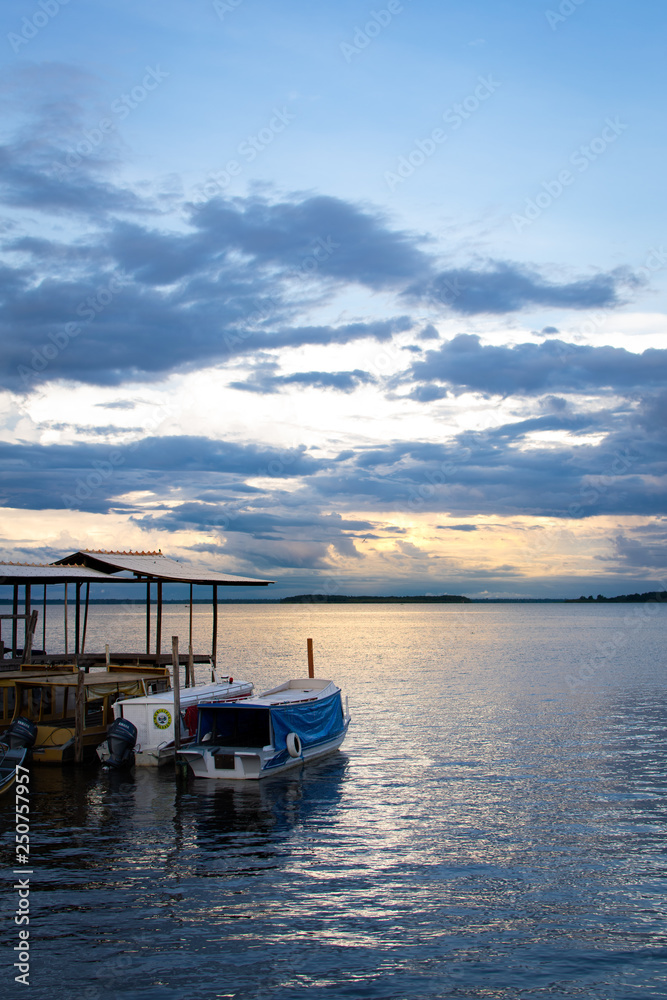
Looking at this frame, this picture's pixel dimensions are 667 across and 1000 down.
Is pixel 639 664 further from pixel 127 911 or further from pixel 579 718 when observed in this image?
pixel 127 911

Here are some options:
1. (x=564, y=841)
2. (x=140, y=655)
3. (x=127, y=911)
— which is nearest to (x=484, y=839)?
(x=564, y=841)

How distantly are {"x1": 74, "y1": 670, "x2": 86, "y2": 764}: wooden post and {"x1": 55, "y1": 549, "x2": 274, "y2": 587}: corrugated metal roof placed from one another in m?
6.67

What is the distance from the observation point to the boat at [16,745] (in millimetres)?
25219

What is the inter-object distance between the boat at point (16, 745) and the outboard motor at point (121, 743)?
2.73 metres

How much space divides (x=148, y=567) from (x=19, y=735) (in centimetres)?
1034

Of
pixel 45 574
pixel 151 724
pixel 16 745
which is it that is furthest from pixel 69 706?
pixel 45 574

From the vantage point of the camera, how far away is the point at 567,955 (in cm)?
1400

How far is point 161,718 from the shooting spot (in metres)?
29.0

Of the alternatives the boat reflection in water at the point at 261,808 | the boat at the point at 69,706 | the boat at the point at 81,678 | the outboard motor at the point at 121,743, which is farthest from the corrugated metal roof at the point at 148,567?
the boat reflection in water at the point at 261,808

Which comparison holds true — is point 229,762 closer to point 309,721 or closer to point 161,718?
point 161,718

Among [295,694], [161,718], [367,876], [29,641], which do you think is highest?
[29,641]

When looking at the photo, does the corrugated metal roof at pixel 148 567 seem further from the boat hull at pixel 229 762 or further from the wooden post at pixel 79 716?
the boat hull at pixel 229 762

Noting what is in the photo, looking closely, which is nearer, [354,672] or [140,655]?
[140,655]

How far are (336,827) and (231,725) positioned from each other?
777cm
